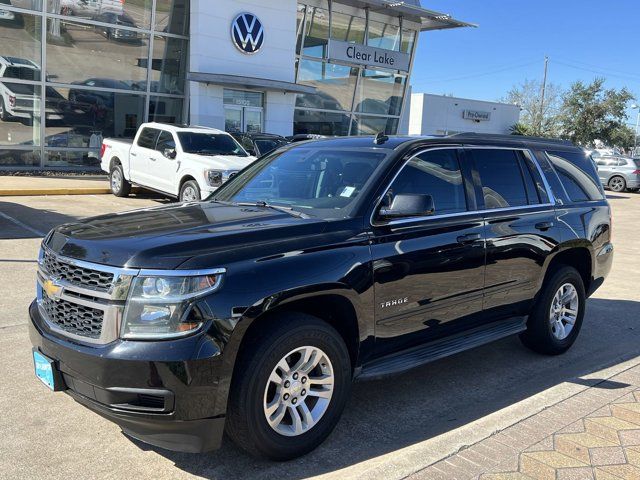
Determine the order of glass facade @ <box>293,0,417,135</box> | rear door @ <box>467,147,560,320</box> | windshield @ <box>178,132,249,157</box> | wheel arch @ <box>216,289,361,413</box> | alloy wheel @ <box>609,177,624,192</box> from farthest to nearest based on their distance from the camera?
1. alloy wheel @ <box>609,177,624,192</box>
2. glass facade @ <box>293,0,417,135</box>
3. windshield @ <box>178,132,249,157</box>
4. rear door @ <box>467,147,560,320</box>
5. wheel arch @ <box>216,289,361,413</box>

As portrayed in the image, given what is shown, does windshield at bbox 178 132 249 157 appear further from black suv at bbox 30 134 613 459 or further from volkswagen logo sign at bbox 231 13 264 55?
volkswagen logo sign at bbox 231 13 264 55

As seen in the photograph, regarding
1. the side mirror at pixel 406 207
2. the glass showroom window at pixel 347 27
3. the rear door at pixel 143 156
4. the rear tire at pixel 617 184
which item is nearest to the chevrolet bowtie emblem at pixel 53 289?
the side mirror at pixel 406 207

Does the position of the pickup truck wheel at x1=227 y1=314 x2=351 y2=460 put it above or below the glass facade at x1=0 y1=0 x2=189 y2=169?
below

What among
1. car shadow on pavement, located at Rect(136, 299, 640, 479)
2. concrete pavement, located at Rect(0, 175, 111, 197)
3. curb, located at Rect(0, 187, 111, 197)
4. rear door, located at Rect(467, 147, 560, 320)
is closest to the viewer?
car shadow on pavement, located at Rect(136, 299, 640, 479)

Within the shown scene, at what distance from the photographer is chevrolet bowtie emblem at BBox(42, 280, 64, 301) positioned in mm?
3256

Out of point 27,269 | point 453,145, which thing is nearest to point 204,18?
point 27,269

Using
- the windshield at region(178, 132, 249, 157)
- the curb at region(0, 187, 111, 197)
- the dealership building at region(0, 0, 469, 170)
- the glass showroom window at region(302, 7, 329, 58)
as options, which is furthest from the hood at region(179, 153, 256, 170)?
the glass showroom window at region(302, 7, 329, 58)

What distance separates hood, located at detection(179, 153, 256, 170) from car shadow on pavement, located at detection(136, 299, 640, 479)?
7.37 m

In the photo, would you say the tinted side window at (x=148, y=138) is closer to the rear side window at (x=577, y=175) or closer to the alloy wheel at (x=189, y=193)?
the alloy wheel at (x=189, y=193)

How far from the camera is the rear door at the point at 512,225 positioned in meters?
4.61

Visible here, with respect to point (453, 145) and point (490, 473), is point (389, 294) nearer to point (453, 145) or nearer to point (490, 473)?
point (490, 473)

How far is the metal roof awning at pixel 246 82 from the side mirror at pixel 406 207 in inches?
681

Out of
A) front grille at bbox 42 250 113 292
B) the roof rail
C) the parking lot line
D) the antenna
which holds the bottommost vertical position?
the parking lot line

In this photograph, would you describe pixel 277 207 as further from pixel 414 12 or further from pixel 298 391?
pixel 414 12
